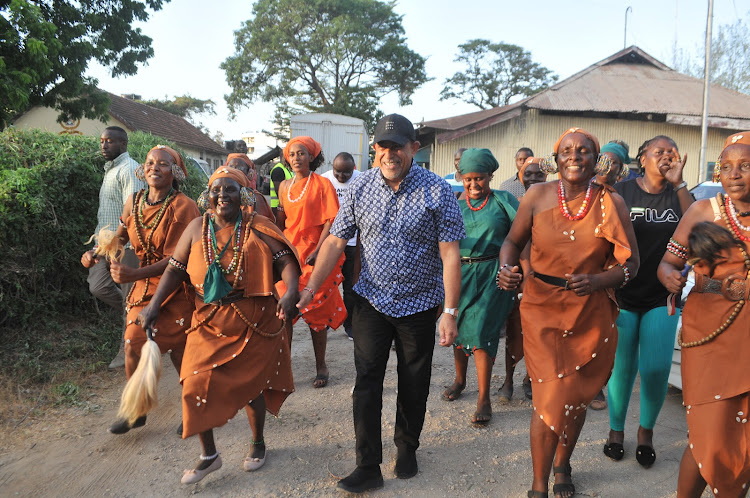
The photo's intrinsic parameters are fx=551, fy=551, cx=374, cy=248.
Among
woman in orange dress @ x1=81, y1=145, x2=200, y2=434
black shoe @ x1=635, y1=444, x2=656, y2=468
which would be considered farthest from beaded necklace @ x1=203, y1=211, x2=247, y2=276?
black shoe @ x1=635, y1=444, x2=656, y2=468

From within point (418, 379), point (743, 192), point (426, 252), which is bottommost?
point (418, 379)

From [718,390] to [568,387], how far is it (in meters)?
0.71

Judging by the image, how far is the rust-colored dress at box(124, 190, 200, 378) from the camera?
153 inches

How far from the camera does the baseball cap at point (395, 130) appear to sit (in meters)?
3.08

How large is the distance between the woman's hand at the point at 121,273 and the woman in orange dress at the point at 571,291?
2392 mm

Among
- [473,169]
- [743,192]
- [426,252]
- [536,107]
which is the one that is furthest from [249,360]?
[536,107]

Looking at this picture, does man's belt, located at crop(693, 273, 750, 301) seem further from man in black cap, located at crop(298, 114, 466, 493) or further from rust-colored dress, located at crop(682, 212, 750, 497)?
man in black cap, located at crop(298, 114, 466, 493)

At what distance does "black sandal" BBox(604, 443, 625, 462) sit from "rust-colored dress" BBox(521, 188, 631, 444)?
867 millimetres

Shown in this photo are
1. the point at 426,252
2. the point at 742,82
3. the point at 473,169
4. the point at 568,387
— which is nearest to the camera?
the point at 568,387

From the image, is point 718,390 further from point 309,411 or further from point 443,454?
point 309,411

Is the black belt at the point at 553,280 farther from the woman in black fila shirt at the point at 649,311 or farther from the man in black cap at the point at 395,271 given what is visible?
the woman in black fila shirt at the point at 649,311

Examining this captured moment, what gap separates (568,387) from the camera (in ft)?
9.80

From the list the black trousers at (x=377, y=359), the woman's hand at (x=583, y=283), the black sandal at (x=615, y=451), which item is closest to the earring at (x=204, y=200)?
the black trousers at (x=377, y=359)

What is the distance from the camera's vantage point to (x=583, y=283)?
2.89 metres
